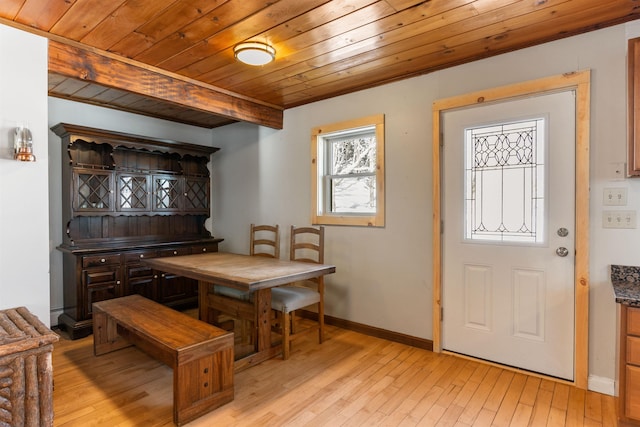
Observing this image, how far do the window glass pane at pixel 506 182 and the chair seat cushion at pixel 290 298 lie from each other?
1.45 m

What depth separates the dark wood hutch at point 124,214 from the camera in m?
3.39

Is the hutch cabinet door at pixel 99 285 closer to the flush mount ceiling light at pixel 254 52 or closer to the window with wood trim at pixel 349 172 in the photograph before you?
the window with wood trim at pixel 349 172

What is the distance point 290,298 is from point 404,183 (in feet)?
4.82

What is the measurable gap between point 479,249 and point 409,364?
109 centimetres

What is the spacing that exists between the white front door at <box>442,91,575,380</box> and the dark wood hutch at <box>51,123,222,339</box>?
308cm

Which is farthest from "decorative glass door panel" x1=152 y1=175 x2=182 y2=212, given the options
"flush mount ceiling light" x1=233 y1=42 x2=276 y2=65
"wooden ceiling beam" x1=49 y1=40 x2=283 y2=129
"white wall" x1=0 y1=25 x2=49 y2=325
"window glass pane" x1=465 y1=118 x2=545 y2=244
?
"window glass pane" x1=465 y1=118 x2=545 y2=244

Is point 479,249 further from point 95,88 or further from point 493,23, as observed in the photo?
point 95,88

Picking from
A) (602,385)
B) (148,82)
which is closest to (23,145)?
(148,82)

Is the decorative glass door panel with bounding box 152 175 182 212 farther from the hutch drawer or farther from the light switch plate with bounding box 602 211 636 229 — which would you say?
the light switch plate with bounding box 602 211 636 229

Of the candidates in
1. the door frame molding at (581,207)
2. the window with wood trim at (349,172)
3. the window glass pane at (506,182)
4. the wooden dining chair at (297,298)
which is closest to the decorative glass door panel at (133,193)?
the wooden dining chair at (297,298)

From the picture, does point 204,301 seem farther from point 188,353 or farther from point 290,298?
point 188,353

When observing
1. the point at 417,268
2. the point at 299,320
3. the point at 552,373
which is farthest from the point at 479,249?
the point at 299,320

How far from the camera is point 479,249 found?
2775 mm

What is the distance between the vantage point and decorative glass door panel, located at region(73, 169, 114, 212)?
3.52 meters
